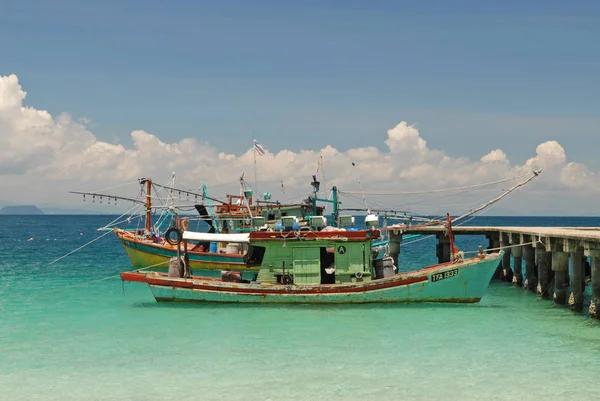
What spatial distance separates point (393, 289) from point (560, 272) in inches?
305

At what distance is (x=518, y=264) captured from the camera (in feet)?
117

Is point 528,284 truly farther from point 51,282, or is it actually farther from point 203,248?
point 51,282

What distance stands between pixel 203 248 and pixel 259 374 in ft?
84.8

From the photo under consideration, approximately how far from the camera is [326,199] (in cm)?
3456

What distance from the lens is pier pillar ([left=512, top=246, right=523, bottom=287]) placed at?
35156mm

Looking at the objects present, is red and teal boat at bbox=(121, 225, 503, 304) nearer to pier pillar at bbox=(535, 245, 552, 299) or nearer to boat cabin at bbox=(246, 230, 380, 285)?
boat cabin at bbox=(246, 230, 380, 285)

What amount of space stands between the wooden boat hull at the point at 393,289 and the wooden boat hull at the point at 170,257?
7.20 m

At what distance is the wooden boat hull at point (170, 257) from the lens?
39406 millimetres

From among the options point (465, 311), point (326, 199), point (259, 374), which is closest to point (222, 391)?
point (259, 374)

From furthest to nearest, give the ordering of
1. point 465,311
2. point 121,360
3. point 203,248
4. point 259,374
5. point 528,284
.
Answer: point 203,248 → point 528,284 → point 465,311 → point 121,360 → point 259,374

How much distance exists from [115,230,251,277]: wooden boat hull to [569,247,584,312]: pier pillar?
15.8 meters

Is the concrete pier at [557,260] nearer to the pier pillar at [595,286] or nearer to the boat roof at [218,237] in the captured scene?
the pier pillar at [595,286]

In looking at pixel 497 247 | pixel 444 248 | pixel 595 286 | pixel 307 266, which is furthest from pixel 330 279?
pixel 444 248

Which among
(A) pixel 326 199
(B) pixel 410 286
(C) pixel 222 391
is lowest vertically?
(C) pixel 222 391
